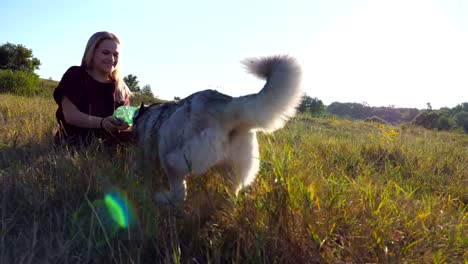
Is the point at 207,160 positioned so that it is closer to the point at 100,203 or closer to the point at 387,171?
the point at 100,203

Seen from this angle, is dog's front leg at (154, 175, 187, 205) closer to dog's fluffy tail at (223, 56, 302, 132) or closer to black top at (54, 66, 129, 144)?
dog's fluffy tail at (223, 56, 302, 132)

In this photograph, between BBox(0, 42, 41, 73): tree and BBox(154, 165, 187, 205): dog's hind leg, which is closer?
BBox(154, 165, 187, 205): dog's hind leg

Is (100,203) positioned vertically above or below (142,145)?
below

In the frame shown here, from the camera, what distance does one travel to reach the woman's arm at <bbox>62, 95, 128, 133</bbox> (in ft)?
11.5

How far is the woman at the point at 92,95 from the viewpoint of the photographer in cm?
372

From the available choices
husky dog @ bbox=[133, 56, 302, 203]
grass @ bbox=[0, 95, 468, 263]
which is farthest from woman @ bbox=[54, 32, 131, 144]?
husky dog @ bbox=[133, 56, 302, 203]

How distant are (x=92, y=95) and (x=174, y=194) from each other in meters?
2.12

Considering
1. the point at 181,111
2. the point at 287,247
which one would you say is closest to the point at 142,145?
the point at 181,111

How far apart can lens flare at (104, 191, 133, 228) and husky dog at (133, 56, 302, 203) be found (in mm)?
241

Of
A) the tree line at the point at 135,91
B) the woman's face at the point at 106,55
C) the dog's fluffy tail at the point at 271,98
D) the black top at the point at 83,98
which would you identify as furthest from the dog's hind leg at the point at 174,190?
the tree line at the point at 135,91

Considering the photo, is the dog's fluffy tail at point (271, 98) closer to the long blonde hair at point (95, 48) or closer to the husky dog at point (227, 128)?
the husky dog at point (227, 128)

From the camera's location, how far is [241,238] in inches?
71.5

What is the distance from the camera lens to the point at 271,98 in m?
2.25

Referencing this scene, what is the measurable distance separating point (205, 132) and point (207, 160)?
197mm
